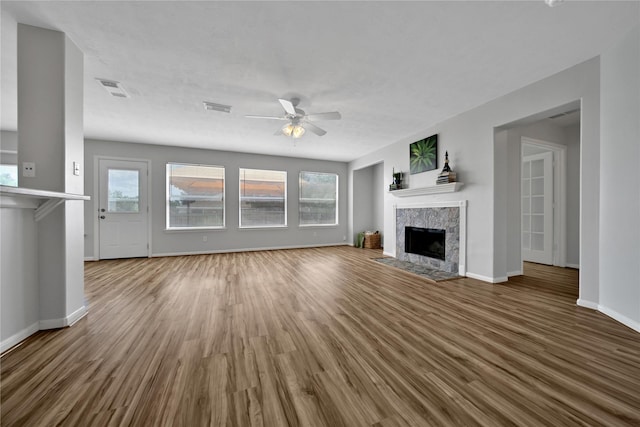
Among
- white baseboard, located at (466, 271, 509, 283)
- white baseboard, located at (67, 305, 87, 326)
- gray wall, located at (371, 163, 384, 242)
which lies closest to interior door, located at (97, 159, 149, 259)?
white baseboard, located at (67, 305, 87, 326)

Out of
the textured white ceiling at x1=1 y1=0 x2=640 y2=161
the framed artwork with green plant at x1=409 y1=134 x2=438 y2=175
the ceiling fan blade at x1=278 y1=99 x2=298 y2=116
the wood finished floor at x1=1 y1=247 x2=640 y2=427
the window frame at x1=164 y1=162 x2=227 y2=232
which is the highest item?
the textured white ceiling at x1=1 y1=0 x2=640 y2=161

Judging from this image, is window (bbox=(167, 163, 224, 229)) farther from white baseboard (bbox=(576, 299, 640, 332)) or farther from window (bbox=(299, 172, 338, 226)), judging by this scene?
white baseboard (bbox=(576, 299, 640, 332))

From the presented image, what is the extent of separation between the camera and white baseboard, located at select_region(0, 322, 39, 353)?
5.83 feet

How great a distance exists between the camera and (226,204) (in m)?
6.39

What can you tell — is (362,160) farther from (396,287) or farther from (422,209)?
(396,287)

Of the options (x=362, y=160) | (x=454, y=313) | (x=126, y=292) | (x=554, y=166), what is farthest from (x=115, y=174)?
(x=554, y=166)

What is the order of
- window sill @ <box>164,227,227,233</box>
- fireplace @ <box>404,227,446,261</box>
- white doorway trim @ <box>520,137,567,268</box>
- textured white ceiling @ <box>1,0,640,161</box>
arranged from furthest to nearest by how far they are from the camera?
window sill @ <box>164,227,227,233</box> < white doorway trim @ <box>520,137,567,268</box> < fireplace @ <box>404,227,446,261</box> < textured white ceiling @ <box>1,0,640,161</box>

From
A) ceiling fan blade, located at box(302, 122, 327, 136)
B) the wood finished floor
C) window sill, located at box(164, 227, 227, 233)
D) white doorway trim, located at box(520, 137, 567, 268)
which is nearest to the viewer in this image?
the wood finished floor

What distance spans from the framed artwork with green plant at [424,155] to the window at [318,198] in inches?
120

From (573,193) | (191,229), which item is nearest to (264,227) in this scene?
(191,229)

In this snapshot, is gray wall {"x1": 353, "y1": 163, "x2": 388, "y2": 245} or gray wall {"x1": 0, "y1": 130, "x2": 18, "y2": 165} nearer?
gray wall {"x1": 0, "y1": 130, "x2": 18, "y2": 165}

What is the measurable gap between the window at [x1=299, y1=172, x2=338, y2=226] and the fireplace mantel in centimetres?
263

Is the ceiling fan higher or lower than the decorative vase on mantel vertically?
higher

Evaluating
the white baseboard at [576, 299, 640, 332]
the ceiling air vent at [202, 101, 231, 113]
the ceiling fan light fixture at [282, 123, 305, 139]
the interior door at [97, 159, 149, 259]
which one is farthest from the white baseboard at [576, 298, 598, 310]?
the interior door at [97, 159, 149, 259]
